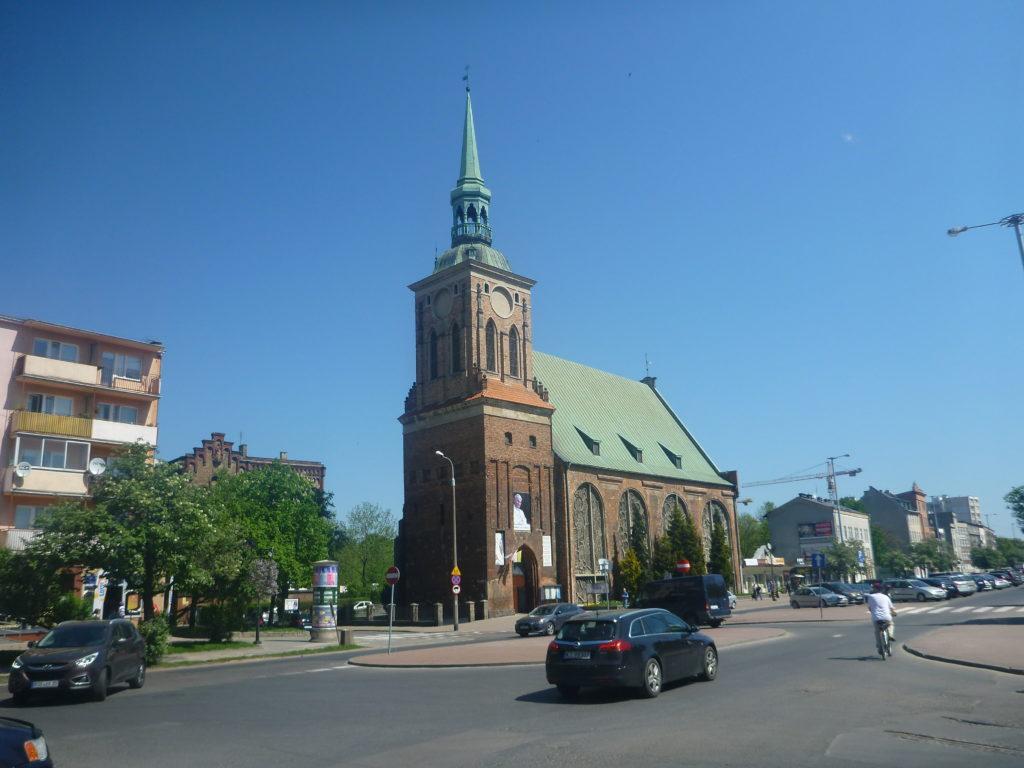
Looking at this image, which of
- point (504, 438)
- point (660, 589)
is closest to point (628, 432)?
point (504, 438)

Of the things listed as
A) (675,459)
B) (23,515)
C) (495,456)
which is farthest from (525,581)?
(23,515)

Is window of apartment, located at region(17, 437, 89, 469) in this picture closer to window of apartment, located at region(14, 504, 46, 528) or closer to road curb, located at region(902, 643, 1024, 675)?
window of apartment, located at region(14, 504, 46, 528)

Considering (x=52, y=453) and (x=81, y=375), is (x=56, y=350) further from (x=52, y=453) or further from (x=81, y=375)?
(x=52, y=453)

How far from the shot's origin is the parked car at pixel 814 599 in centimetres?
4988

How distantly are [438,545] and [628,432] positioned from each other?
859 inches

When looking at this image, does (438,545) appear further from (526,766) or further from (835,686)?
(526,766)

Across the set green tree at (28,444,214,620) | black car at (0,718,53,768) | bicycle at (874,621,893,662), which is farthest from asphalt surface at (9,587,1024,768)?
green tree at (28,444,214,620)

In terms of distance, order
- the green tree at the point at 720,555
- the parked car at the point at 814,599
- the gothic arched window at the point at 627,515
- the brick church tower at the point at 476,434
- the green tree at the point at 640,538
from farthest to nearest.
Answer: the green tree at the point at 720,555 → the green tree at the point at 640,538 → the gothic arched window at the point at 627,515 → the brick church tower at the point at 476,434 → the parked car at the point at 814,599

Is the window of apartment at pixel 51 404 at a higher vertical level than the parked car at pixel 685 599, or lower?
higher

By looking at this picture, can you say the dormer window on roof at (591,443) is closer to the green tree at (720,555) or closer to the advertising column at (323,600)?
the green tree at (720,555)

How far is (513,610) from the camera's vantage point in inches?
1971

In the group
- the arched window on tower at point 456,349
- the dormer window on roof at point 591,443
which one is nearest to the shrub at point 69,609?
the arched window on tower at point 456,349

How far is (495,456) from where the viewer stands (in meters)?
51.8

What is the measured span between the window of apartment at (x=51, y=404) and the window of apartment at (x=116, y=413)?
1.26 metres
